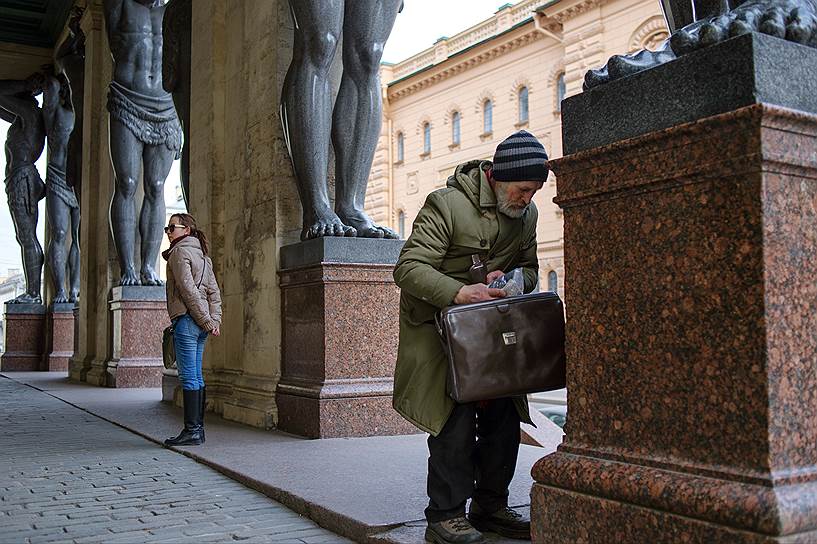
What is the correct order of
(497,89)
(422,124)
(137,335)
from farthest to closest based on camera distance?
(422,124)
(497,89)
(137,335)

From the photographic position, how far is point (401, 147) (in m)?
44.1

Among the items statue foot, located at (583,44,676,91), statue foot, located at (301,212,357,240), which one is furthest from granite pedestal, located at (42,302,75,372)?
statue foot, located at (583,44,676,91)

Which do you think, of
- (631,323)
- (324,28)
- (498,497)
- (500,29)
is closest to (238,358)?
(324,28)

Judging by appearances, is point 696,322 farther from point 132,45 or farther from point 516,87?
point 516,87

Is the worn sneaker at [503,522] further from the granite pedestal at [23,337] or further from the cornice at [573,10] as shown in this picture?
the cornice at [573,10]

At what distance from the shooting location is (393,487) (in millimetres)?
4180

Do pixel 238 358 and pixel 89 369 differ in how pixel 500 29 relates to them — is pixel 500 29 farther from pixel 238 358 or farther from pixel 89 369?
pixel 238 358

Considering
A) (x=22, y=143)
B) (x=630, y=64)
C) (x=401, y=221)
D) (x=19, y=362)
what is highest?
(x=401, y=221)

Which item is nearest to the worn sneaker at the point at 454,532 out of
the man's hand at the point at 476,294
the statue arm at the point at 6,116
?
the man's hand at the point at 476,294

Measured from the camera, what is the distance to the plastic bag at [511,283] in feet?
10.3

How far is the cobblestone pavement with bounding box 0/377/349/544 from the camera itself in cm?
365

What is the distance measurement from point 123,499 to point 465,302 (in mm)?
2260

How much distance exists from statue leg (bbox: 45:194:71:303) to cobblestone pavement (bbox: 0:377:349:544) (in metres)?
11.9

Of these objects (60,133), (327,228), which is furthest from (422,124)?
(327,228)
